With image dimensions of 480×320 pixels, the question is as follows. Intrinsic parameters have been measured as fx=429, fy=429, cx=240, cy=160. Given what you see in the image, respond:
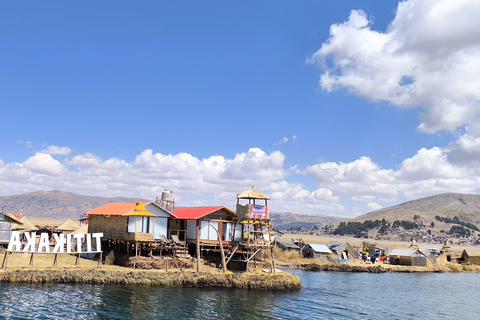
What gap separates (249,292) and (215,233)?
1414 cm

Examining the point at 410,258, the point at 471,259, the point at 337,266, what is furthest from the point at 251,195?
the point at 471,259

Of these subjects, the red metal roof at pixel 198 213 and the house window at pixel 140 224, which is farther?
the red metal roof at pixel 198 213

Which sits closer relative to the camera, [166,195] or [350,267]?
[166,195]

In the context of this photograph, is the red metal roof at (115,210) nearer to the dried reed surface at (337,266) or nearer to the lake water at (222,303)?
the lake water at (222,303)

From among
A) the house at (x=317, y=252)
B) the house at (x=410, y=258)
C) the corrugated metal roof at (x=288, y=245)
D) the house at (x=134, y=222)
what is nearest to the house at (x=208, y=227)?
the house at (x=134, y=222)

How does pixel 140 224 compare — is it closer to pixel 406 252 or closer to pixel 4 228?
pixel 4 228

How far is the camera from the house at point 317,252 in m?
92.4

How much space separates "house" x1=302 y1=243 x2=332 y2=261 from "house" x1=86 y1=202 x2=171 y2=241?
143ft

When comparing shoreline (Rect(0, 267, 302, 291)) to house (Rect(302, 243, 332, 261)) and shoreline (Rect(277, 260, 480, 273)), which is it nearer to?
shoreline (Rect(277, 260, 480, 273))

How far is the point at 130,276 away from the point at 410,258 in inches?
2734

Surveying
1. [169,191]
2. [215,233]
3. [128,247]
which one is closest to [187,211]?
[215,233]

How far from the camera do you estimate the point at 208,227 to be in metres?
59.1

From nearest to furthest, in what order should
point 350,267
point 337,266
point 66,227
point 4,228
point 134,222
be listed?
point 4,228 → point 134,222 → point 66,227 → point 350,267 → point 337,266

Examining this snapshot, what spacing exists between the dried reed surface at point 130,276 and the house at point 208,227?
6.55 m
